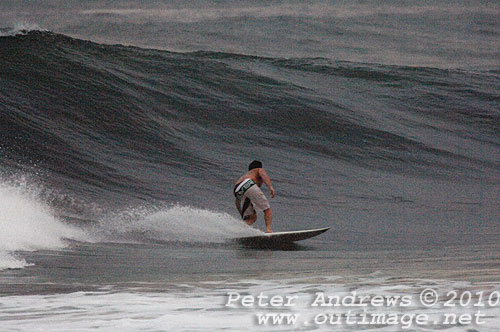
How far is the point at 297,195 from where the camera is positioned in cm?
1524

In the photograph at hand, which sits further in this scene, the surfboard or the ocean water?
the surfboard

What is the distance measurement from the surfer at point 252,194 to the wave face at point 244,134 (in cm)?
93

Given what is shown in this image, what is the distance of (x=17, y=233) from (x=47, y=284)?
267 centimetres

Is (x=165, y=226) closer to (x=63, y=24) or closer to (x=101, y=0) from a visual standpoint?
(x=63, y=24)

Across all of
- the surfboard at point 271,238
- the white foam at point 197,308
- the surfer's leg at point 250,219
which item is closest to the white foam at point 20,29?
the surfer's leg at point 250,219

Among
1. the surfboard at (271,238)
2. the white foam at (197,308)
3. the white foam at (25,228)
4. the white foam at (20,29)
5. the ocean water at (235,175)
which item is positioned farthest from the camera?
the white foam at (20,29)

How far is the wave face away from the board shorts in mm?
945

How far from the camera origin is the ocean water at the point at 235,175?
6.53 m

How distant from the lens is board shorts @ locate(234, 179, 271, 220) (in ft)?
35.8

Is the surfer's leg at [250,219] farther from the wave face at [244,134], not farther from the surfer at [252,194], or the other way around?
the wave face at [244,134]

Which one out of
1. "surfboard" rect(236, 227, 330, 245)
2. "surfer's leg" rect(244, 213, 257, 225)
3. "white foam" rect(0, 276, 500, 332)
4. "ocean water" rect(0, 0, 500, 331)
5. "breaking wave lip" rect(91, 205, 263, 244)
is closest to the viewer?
"white foam" rect(0, 276, 500, 332)

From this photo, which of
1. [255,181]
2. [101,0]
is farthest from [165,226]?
[101,0]

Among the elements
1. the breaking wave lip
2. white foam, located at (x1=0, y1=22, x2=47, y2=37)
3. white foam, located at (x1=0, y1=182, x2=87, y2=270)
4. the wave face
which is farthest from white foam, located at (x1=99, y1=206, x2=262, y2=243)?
white foam, located at (x1=0, y1=22, x2=47, y2=37)

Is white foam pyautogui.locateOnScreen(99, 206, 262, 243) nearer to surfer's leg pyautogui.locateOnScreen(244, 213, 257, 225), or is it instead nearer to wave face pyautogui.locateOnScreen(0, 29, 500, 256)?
surfer's leg pyautogui.locateOnScreen(244, 213, 257, 225)
